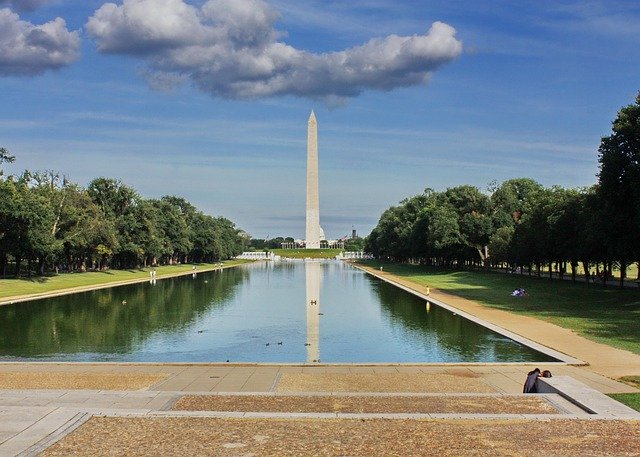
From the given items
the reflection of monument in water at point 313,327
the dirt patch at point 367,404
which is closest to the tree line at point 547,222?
the reflection of monument in water at point 313,327

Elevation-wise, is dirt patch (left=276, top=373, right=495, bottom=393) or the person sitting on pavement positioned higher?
the person sitting on pavement

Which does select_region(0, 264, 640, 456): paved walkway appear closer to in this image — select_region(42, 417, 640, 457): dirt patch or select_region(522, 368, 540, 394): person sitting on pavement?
select_region(42, 417, 640, 457): dirt patch

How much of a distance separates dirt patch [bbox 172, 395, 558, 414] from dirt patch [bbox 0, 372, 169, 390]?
290 centimetres

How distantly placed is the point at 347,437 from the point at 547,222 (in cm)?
5251

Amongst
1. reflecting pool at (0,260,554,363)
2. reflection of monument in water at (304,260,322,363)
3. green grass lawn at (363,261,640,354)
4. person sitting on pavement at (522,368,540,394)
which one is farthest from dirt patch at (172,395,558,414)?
green grass lawn at (363,261,640,354)

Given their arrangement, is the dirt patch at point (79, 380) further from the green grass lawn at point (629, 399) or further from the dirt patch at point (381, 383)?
the green grass lawn at point (629, 399)

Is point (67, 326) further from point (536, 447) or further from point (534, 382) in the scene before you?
point (536, 447)

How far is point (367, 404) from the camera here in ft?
43.9

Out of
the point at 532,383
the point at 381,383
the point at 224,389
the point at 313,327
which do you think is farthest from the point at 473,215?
the point at 224,389

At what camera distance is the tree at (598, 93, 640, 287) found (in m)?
36.7

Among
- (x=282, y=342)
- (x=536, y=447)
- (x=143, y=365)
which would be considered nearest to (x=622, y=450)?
(x=536, y=447)

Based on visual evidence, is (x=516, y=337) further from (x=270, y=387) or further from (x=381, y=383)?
(x=270, y=387)

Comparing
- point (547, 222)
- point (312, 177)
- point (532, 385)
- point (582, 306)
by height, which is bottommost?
point (582, 306)

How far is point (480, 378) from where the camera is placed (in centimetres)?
1725
